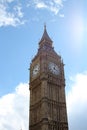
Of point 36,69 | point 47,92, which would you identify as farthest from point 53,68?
point 47,92

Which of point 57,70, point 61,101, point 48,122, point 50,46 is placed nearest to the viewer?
point 48,122

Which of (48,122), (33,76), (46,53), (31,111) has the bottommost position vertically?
(48,122)

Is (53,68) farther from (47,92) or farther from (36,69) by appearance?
(47,92)

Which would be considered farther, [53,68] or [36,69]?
[36,69]

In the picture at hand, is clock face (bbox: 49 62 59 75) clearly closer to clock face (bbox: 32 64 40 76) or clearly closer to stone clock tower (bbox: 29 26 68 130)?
stone clock tower (bbox: 29 26 68 130)

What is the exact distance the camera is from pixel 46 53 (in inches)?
2579

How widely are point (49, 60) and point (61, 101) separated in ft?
31.9

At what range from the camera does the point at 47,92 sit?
59219 millimetres

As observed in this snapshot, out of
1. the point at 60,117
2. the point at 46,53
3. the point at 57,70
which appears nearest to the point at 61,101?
the point at 60,117

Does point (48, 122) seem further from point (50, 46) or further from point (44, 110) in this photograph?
point (50, 46)

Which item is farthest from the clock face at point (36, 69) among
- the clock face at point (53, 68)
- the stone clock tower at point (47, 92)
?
the clock face at point (53, 68)

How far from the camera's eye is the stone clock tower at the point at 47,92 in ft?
187

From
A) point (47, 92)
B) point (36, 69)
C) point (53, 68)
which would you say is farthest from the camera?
point (36, 69)

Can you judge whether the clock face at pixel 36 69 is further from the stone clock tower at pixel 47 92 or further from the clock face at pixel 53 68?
the clock face at pixel 53 68
